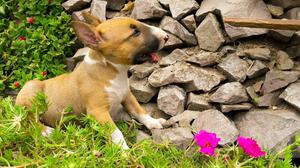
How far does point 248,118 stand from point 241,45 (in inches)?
30.2

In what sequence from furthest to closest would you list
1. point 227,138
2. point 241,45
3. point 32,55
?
point 32,55 < point 241,45 < point 227,138

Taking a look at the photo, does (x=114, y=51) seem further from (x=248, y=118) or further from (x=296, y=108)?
(x=296, y=108)

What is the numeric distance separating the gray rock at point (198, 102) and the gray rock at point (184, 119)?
0.06m

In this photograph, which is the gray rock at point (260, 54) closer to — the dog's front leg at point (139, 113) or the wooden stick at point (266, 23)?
the wooden stick at point (266, 23)

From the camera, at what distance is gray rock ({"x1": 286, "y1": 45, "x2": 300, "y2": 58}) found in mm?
4211

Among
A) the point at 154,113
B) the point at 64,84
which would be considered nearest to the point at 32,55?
the point at 64,84

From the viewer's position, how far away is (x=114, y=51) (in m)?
3.88

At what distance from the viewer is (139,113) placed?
14.0ft

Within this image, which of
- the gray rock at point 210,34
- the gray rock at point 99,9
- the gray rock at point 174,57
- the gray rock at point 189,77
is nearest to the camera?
the gray rock at point 189,77

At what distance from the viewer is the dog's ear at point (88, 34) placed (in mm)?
3797

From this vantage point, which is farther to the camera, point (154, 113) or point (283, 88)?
point (154, 113)

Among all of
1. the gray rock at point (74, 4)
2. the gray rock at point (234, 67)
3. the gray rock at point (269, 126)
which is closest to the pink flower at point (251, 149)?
the gray rock at point (269, 126)

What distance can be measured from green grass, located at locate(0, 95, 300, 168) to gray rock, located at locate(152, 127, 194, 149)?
84 mm

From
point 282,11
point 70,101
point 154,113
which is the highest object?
point 282,11
